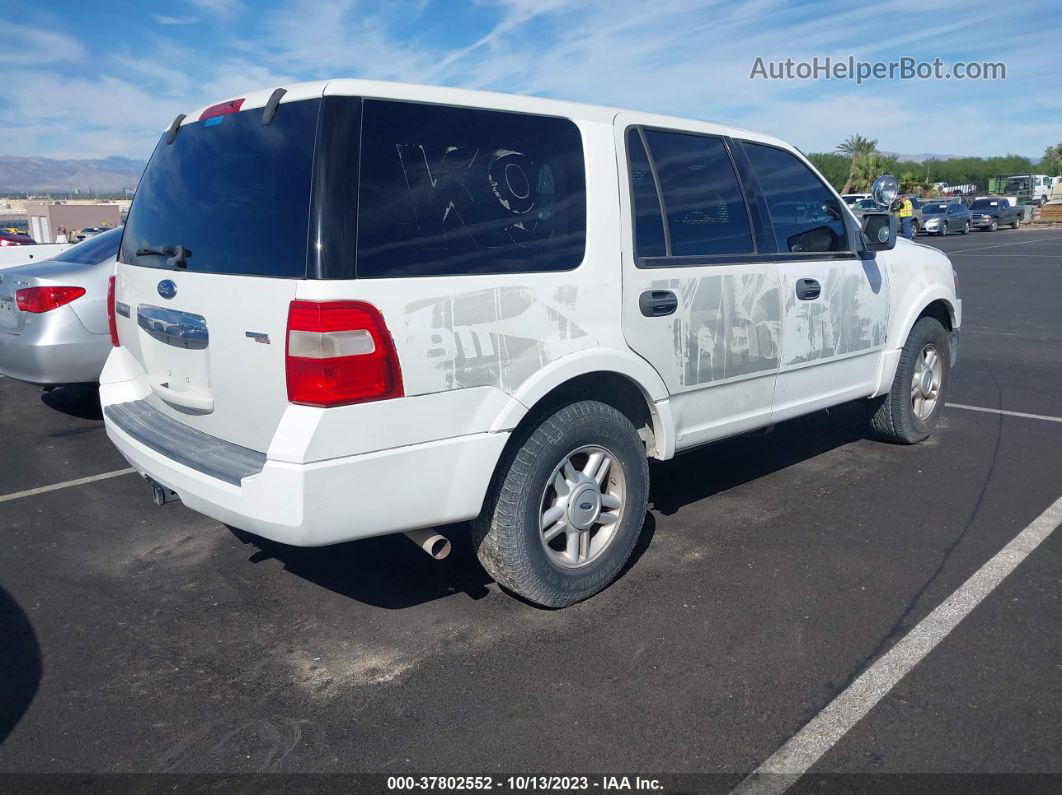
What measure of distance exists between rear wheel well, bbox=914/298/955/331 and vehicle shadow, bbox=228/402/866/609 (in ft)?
3.68

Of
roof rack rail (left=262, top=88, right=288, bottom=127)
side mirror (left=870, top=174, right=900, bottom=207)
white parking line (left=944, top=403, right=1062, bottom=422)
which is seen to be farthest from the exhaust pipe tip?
white parking line (left=944, top=403, right=1062, bottom=422)

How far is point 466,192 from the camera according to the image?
10.7 feet

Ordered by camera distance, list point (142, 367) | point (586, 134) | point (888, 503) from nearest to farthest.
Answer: point (586, 134) → point (142, 367) → point (888, 503)

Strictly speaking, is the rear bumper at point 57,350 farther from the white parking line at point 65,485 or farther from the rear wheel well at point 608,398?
the rear wheel well at point 608,398

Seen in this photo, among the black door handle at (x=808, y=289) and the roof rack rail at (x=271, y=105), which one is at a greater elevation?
the roof rack rail at (x=271, y=105)

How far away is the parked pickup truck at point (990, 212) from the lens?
40959mm

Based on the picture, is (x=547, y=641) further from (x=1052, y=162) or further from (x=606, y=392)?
(x=1052, y=162)

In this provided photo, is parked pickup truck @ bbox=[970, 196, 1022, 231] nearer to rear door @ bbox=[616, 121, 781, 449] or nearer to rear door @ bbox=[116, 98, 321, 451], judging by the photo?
rear door @ bbox=[616, 121, 781, 449]

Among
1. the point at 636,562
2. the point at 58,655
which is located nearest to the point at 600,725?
the point at 636,562

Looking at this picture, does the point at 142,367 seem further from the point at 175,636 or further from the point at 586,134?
the point at 586,134

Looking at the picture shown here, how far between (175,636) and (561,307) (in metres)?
2.03

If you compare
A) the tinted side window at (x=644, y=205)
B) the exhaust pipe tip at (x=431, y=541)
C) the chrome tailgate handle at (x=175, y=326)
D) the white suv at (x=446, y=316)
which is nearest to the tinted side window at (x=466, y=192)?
the white suv at (x=446, y=316)

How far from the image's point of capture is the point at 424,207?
3.14 meters

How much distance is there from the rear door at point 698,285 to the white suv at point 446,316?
0.04ft
